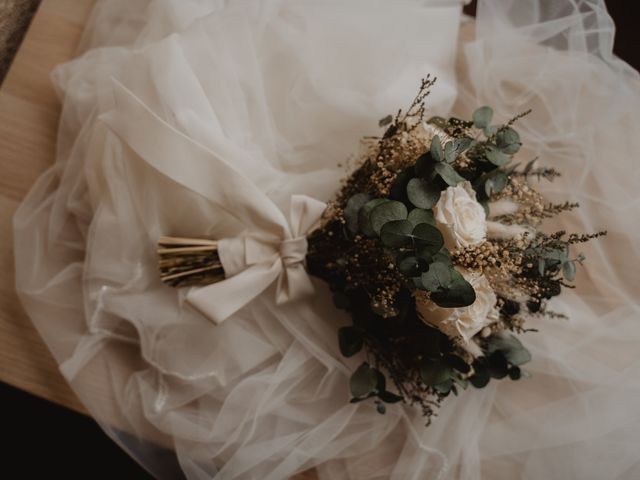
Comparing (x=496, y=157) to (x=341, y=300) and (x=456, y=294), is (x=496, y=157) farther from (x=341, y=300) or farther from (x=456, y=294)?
(x=341, y=300)

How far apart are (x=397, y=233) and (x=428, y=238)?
0.15ft

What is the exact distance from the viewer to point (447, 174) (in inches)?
32.6

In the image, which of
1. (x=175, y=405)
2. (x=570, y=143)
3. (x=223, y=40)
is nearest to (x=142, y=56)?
(x=223, y=40)

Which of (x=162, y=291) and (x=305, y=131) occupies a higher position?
(x=305, y=131)

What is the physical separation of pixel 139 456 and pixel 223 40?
835mm

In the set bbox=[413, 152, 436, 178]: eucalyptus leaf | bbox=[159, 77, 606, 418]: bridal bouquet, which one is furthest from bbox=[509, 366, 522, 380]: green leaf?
bbox=[413, 152, 436, 178]: eucalyptus leaf

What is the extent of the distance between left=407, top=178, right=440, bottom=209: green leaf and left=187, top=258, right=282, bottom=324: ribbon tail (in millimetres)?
297

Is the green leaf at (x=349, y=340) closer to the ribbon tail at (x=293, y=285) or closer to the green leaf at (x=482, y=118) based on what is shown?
the ribbon tail at (x=293, y=285)

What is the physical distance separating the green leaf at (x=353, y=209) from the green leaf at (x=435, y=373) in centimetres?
28

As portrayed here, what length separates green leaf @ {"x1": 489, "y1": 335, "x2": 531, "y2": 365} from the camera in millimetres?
990

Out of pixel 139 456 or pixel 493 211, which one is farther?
pixel 139 456

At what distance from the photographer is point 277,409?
1051mm

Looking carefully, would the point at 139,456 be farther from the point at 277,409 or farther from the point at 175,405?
the point at 277,409

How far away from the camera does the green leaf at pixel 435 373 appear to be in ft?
3.06
